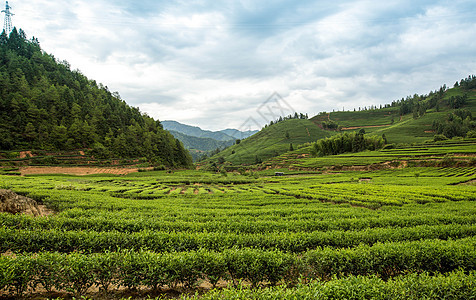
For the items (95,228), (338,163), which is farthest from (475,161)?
(95,228)

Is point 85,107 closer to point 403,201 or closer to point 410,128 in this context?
point 403,201

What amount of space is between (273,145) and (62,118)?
125 metres

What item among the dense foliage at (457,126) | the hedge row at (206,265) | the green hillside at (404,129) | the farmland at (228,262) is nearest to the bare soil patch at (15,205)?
the farmland at (228,262)

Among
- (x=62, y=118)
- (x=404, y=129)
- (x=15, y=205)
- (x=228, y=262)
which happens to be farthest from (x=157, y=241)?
(x=404, y=129)

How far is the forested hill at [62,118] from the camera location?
226 feet

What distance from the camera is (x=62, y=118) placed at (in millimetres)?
78938

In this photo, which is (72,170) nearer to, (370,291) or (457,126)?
(370,291)

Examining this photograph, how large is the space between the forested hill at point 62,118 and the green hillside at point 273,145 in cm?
4329

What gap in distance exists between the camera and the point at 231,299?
4777 millimetres

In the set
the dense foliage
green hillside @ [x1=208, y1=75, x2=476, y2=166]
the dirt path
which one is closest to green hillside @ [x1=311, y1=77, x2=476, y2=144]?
green hillside @ [x1=208, y1=75, x2=476, y2=166]

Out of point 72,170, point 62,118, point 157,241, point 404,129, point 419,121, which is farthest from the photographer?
point 419,121

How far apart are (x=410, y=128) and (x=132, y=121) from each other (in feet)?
603

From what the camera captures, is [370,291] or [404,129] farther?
[404,129]

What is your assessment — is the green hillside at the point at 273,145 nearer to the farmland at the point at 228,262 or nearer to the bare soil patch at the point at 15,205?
the bare soil patch at the point at 15,205
